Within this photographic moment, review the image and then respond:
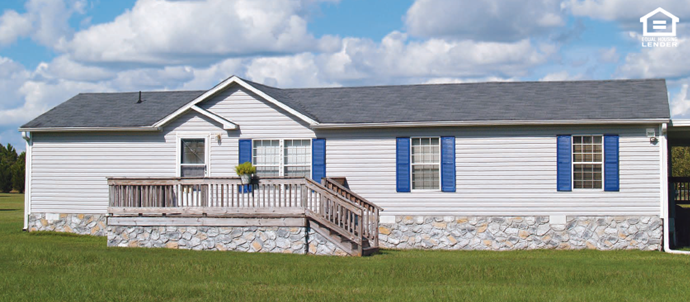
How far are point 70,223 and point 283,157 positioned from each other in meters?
6.95

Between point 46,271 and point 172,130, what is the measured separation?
774cm

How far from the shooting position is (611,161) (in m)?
18.9

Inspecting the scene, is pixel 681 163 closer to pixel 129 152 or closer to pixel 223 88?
pixel 223 88

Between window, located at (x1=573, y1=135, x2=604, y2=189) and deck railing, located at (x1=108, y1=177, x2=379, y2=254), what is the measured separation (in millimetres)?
5454

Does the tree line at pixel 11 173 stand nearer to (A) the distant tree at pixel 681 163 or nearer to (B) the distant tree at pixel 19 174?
(B) the distant tree at pixel 19 174

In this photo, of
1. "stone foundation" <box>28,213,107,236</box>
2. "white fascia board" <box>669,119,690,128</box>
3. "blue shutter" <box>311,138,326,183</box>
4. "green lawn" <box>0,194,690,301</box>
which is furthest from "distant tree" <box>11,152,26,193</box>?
"white fascia board" <box>669,119,690,128</box>

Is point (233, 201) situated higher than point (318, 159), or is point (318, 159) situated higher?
point (318, 159)

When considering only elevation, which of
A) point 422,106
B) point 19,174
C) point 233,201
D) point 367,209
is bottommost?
point 367,209

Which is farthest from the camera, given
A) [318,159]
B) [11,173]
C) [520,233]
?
[11,173]

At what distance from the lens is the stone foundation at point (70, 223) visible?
2178cm

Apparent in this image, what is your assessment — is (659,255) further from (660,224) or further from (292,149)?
(292,149)

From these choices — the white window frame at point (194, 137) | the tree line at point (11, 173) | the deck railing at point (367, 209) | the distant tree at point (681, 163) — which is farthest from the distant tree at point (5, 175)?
the deck railing at point (367, 209)

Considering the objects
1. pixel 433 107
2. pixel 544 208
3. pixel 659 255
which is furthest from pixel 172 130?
pixel 659 255

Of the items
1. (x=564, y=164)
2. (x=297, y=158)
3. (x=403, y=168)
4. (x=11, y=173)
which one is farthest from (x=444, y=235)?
(x=11, y=173)
